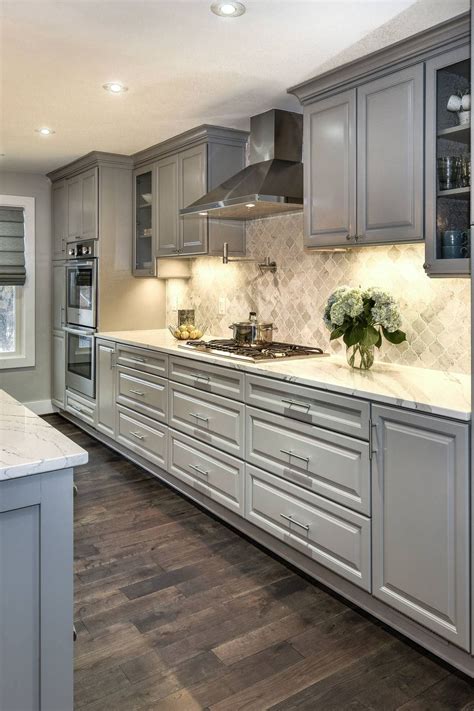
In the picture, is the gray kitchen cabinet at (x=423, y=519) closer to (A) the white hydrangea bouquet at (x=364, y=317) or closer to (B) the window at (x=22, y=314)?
(A) the white hydrangea bouquet at (x=364, y=317)

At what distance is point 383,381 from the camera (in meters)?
2.56

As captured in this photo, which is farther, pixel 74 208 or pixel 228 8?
pixel 74 208

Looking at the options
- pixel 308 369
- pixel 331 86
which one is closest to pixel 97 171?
pixel 331 86

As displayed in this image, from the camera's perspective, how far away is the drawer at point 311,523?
242 centimetres

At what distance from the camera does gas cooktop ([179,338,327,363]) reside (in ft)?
10.5

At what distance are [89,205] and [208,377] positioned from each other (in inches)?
98.3

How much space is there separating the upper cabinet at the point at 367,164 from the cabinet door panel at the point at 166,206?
1.52 meters

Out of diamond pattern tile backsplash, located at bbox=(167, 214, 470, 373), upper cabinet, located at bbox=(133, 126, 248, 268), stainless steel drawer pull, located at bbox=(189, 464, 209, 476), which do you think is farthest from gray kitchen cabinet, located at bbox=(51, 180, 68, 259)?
stainless steel drawer pull, located at bbox=(189, 464, 209, 476)

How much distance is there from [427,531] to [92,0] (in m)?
2.39

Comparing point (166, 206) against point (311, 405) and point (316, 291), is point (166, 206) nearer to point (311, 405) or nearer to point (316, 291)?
point (316, 291)

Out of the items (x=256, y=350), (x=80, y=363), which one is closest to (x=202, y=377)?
(x=256, y=350)

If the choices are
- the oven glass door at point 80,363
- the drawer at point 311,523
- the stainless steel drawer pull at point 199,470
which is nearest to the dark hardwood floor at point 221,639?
the drawer at point 311,523

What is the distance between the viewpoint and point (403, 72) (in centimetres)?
259

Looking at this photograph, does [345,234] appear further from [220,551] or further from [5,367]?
[5,367]
